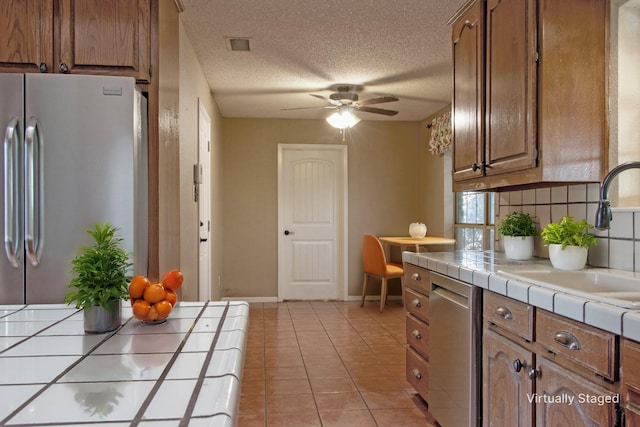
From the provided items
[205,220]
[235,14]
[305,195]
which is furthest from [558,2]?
[305,195]

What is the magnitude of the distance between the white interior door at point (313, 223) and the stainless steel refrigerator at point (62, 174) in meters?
3.84

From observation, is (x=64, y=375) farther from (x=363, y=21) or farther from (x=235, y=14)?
(x=363, y=21)

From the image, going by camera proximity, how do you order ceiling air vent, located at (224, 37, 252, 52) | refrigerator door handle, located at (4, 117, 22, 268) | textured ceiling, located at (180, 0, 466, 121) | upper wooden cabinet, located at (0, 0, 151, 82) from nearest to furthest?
refrigerator door handle, located at (4, 117, 22, 268) → upper wooden cabinet, located at (0, 0, 151, 82) → textured ceiling, located at (180, 0, 466, 121) → ceiling air vent, located at (224, 37, 252, 52)

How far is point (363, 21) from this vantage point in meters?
2.87

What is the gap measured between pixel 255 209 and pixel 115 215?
3794 mm

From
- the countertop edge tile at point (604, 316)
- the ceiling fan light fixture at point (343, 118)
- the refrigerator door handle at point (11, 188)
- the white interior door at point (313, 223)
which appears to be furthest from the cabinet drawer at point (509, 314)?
the white interior door at point (313, 223)

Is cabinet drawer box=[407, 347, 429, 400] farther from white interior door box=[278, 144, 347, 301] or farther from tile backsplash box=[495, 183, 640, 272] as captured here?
white interior door box=[278, 144, 347, 301]

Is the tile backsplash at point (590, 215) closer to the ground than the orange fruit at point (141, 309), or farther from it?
farther from it

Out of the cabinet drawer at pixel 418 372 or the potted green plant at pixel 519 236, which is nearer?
the potted green plant at pixel 519 236

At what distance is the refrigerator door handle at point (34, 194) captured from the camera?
181 cm

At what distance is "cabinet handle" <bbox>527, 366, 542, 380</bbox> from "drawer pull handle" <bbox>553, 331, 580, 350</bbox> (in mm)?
160

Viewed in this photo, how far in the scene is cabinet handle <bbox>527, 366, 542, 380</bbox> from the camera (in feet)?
4.75

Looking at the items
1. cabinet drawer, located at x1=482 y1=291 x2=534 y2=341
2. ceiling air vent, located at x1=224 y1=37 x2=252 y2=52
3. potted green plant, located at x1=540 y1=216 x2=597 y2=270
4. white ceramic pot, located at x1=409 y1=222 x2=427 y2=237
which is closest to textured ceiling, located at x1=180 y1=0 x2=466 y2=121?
ceiling air vent, located at x1=224 y1=37 x2=252 y2=52

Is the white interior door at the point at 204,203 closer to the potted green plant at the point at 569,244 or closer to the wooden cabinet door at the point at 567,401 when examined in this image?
the potted green plant at the point at 569,244
